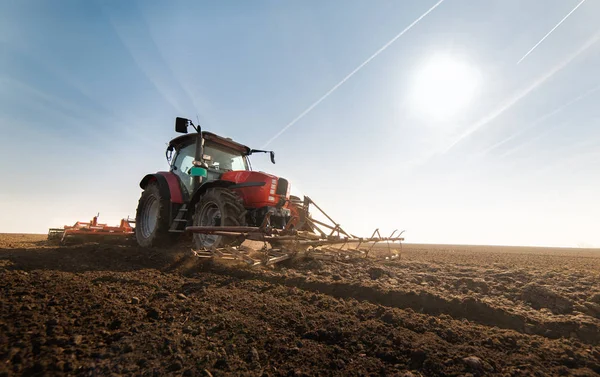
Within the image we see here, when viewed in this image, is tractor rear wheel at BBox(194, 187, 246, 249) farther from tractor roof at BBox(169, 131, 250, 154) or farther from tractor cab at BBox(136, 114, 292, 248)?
tractor roof at BBox(169, 131, 250, 154)

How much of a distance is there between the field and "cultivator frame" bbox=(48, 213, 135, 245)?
17.1ft

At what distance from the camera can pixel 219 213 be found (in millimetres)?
5555

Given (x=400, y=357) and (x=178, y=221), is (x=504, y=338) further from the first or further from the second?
(x=178, y=221)

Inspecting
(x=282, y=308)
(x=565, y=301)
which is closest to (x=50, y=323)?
(x=282, y=308)

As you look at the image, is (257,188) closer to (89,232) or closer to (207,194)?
(207,194)

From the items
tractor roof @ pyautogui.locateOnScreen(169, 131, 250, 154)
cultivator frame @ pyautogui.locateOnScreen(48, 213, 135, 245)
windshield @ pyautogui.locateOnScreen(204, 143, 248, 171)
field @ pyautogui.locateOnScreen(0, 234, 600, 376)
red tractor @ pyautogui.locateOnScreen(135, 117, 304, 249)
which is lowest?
field @ pyautogui.locateOnScreen(0, 234, 600, 376)

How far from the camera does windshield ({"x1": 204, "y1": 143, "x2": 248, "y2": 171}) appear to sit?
6844 millimetres

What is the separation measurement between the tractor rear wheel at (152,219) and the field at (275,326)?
7.72 feet

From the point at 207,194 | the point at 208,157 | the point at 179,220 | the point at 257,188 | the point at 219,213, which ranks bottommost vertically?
the point at 179,220

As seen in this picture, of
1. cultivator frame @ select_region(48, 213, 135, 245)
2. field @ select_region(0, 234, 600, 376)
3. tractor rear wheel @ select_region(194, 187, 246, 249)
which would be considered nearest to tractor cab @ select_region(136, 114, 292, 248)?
tractor rear wheel @ select_region(194, 187, 246, 249)

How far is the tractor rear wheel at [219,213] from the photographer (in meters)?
5.15

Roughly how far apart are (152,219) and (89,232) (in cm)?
295

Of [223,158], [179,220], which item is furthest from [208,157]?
[179,220]

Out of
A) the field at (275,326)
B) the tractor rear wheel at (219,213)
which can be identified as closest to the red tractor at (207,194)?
the tractor rear wheel at (219,213)
